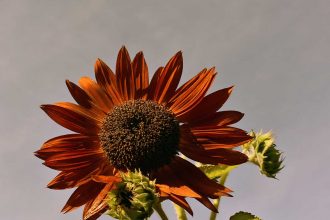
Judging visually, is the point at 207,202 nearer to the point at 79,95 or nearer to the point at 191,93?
the point at 191,93

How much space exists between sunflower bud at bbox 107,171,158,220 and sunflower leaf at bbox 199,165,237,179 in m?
1.06

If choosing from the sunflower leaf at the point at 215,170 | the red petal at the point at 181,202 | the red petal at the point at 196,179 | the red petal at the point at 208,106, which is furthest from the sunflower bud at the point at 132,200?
the red petal at the point at 208,106

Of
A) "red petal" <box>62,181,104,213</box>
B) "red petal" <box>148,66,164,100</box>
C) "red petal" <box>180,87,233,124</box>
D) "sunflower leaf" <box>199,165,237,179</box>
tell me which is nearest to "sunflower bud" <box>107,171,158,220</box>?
"red petal" <box>62,181,104,213</box>

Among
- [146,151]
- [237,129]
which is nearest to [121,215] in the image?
[146,151]

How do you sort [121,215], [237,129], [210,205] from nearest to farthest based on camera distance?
[121,215]
[210,205]
[237,129]

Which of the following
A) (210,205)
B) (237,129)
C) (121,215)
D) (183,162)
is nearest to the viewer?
(121,215)

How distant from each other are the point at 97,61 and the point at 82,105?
385 mm

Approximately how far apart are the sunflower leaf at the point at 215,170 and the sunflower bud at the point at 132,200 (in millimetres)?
1057

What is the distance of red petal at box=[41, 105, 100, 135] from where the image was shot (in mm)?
4301

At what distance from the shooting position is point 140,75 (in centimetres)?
451

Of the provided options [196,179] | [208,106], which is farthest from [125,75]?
[196,179]

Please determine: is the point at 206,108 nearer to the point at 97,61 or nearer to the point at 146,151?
the point at 146,151

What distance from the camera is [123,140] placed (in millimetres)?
4227

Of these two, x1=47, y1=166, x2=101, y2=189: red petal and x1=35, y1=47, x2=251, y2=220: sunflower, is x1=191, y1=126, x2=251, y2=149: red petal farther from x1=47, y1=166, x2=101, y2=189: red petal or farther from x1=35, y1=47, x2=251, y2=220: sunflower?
x1=47, y1=166, x2=101, y2=189: red petal
